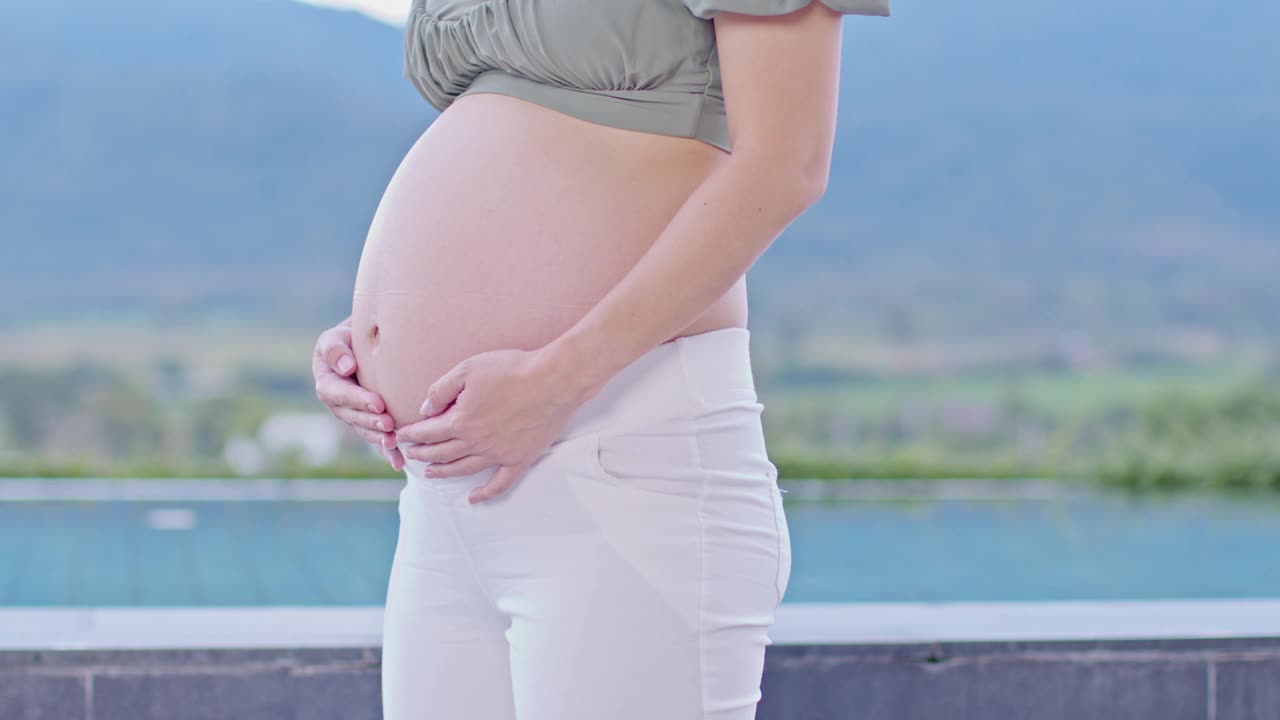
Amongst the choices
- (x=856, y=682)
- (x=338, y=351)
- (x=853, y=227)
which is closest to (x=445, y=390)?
(x=338, y=351)

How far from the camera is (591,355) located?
796 millimetres

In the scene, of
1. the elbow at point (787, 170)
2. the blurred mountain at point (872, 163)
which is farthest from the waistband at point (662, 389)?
the blurred mountain at point (872, 163)

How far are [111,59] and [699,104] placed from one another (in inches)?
1180

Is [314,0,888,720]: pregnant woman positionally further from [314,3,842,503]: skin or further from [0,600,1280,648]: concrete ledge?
[0,600,1280,648]: concrete ledge

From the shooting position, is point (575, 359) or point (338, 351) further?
point (338, 351)

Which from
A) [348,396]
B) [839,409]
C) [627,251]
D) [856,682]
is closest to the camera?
[627,251]

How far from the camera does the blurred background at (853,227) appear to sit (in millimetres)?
20266

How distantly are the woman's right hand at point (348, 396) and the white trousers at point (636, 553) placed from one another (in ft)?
0.23

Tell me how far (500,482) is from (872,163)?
1120 inches

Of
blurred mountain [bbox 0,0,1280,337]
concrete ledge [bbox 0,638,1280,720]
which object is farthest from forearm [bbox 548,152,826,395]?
blurred mountain [bbox 0,0,1280,337]

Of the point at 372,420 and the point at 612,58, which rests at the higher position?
the point at 612,58

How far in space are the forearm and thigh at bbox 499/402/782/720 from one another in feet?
0.24

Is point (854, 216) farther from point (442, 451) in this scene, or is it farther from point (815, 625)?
point (442, 451)

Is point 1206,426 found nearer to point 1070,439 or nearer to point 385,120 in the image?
point 1070,439
